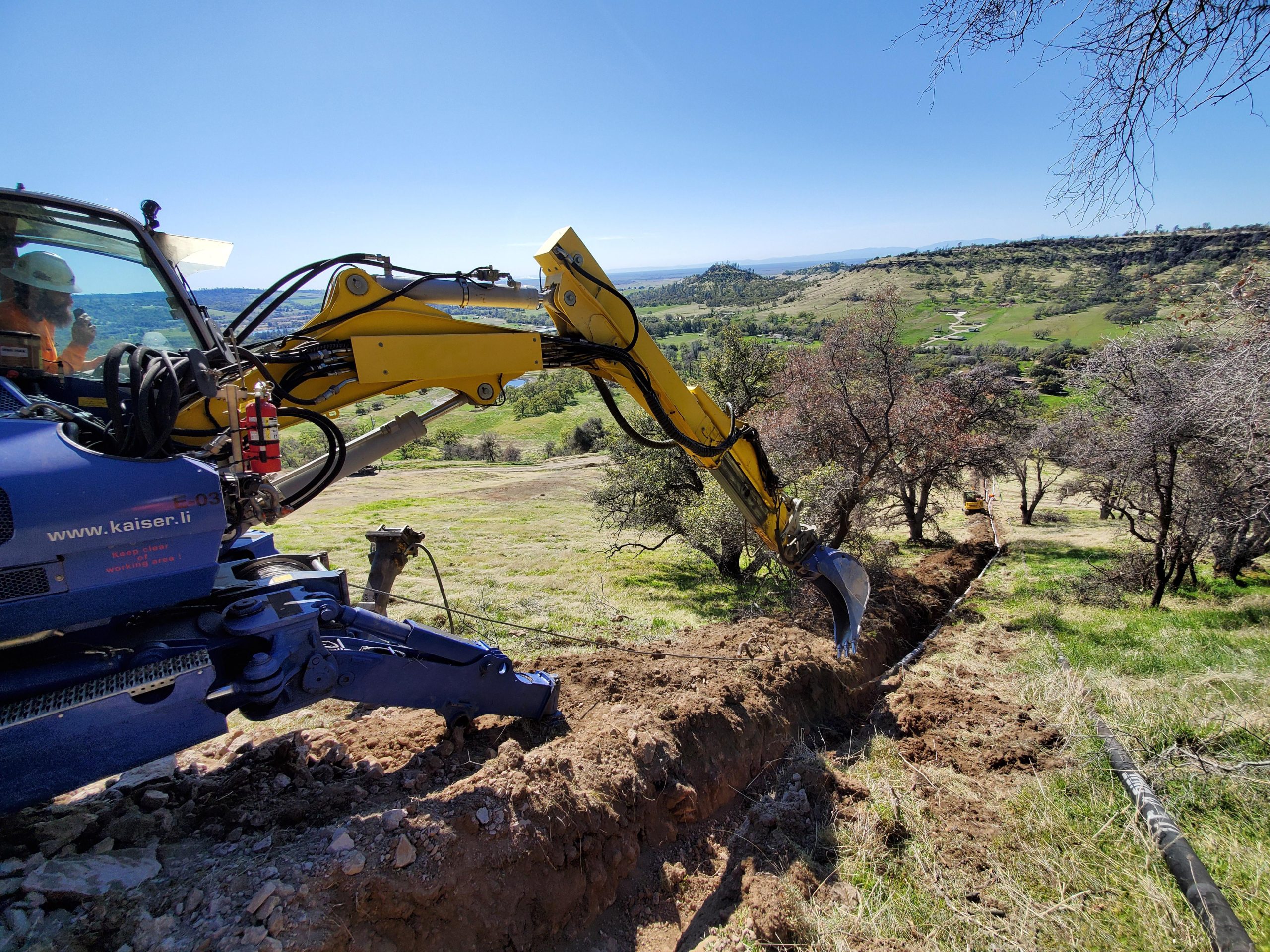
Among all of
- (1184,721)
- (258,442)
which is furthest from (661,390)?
(1184,721)

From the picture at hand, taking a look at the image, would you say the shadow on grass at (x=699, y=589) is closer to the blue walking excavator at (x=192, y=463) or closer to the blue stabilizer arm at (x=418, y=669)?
the blue stabilizer arm at (x=418, y=669)

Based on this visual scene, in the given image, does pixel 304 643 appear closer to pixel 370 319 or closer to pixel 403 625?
pixel 403 625

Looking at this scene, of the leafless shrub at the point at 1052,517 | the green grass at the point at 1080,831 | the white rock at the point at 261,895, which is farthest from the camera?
the leafless shrub at the point at 1052,517

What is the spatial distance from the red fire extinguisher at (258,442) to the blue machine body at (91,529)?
0.25m

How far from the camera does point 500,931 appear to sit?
12.9ft

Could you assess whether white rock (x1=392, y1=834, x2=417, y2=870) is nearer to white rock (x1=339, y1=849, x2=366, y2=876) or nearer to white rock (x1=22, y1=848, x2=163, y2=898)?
white rock (x1=339, y1=849, x2=366, y2=876)

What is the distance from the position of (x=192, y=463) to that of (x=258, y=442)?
357mm

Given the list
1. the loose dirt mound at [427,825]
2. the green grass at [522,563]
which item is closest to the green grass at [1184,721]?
the loose dirt mound at [427,825]

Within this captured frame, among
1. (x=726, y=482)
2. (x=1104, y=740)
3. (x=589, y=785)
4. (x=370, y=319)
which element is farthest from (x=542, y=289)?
(x=1104, y=740)

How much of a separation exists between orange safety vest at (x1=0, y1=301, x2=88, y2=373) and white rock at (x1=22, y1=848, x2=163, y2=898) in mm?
2726

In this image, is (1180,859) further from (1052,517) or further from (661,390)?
(1052,517)

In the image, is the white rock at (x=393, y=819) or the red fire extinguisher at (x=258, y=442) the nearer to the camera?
the red fire extinguisher at (x=258, y=442)

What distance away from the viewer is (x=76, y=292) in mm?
3592

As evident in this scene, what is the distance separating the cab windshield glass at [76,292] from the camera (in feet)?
11.0
